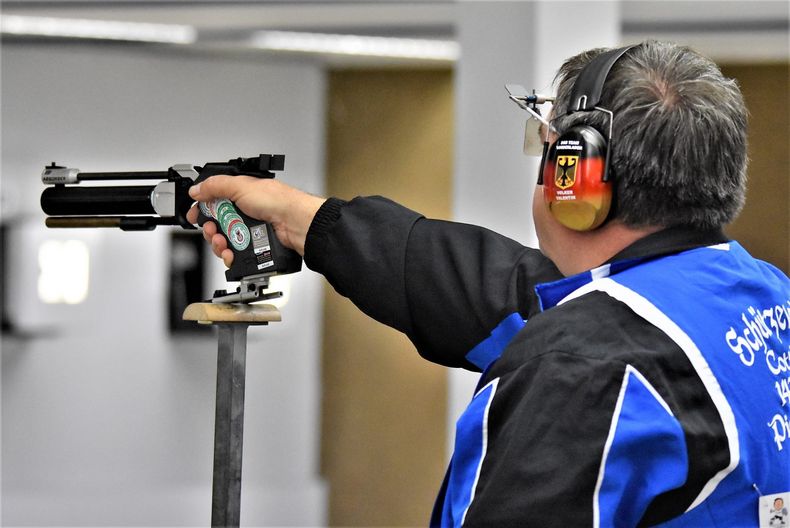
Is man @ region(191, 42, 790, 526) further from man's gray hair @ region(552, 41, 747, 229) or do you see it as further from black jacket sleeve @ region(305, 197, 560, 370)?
black jacket sleeve @ region(305, 197, 560, 370)

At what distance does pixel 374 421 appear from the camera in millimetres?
4535

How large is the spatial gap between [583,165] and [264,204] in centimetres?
56

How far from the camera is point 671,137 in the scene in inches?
35.3

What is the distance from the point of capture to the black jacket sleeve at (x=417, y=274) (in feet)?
4.42

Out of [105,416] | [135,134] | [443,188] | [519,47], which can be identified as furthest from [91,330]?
[519,47]

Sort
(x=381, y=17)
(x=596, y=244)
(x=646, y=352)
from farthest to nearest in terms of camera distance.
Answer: (x=381, y=17)
(x=596, y=244)
(x=646, y=352)

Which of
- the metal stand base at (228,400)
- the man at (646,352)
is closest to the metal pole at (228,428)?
the metal stand base at (228,400)

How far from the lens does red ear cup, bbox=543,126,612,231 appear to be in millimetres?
908

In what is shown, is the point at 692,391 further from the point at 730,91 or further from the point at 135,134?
the point at 135,134

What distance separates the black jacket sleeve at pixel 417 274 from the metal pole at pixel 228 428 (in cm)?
18

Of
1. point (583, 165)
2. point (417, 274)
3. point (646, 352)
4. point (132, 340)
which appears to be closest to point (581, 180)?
point (583, 165)

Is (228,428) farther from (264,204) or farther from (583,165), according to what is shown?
(583,165)

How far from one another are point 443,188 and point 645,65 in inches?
140

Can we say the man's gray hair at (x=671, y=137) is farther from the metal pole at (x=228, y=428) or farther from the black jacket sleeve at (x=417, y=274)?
the metal pole at (x=228, y=428)
